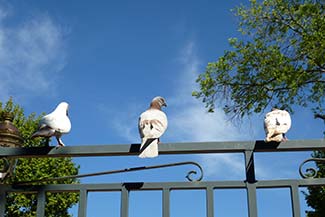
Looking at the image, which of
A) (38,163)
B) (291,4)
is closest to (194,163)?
(291,4)

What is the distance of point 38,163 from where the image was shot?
13.5 m

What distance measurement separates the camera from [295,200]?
2.55 metres

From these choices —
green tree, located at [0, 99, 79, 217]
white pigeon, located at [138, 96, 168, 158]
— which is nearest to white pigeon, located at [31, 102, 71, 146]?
white pigeon, located at [138, 96, 168, 158]

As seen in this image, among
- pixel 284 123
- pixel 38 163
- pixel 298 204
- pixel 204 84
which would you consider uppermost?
pixel 204 84

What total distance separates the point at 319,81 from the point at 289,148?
7.92 metres

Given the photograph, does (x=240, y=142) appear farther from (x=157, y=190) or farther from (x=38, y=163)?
(x=38, y=163)

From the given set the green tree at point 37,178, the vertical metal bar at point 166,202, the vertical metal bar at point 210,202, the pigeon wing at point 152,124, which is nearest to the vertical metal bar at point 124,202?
the vertical metal bar at point 166,202

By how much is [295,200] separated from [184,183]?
0.64 metres

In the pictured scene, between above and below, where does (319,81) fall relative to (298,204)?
above

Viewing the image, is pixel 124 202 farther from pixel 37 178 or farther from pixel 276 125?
pixel 37 178

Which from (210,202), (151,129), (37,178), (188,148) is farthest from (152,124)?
(37,178)

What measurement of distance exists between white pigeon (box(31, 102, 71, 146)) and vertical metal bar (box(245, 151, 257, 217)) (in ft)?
3.96

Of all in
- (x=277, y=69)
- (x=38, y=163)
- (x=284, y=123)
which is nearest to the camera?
(x=284, y=123)

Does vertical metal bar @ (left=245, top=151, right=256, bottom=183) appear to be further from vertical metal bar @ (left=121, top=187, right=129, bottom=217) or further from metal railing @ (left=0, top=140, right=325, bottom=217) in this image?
vertical metal bar @ (left=121, top=187, right=129, bottom=217)
